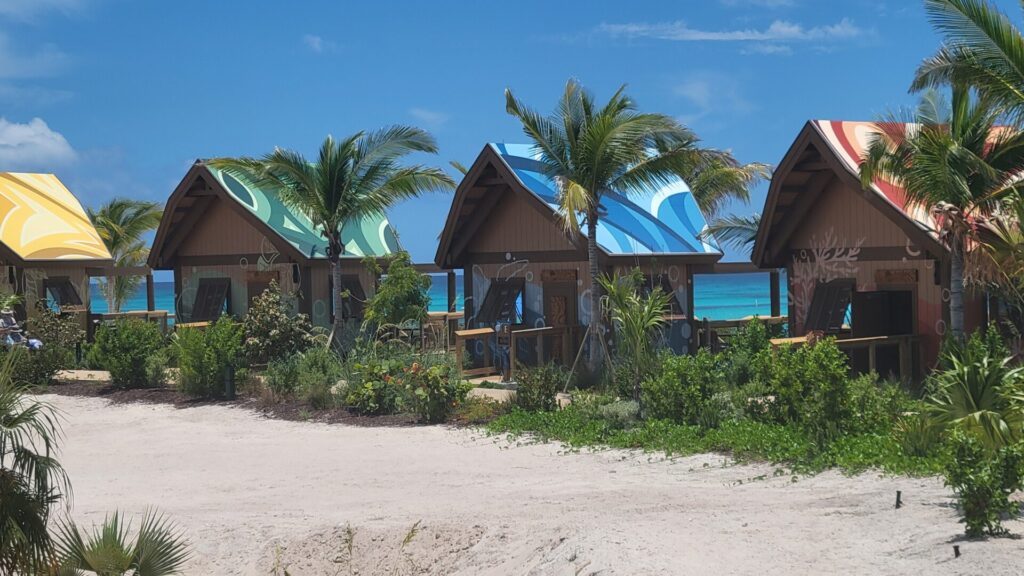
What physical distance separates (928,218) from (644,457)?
6.77 meters

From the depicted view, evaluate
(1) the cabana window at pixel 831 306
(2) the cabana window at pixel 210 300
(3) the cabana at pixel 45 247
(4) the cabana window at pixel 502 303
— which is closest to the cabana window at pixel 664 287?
(4) the cabana window at pixel 502 303

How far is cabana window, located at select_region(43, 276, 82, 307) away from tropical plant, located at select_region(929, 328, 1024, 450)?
23.0m

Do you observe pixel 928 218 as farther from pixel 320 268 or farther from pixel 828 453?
pixel 320 268

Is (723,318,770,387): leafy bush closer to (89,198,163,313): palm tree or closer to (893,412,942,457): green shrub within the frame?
(893,412,942,457): green shrub

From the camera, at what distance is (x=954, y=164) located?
14539 millimetres

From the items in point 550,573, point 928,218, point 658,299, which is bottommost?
point 550,573

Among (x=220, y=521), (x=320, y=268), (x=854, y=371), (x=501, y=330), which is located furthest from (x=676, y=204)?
(x=220, y=521)

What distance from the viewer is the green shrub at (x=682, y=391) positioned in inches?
579

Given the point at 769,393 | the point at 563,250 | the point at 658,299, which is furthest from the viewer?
the point at 563,250

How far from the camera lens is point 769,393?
49.0 feet

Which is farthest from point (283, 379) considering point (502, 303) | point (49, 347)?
point (49, 347)

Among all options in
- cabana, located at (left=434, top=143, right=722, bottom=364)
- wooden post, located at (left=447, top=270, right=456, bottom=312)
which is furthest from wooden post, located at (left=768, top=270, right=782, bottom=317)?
wooden post, located at (left=447, top=270, right=456, bottom=312)

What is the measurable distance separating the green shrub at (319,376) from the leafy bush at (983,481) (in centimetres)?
1175

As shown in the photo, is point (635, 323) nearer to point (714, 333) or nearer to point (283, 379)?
point (283, 379)
